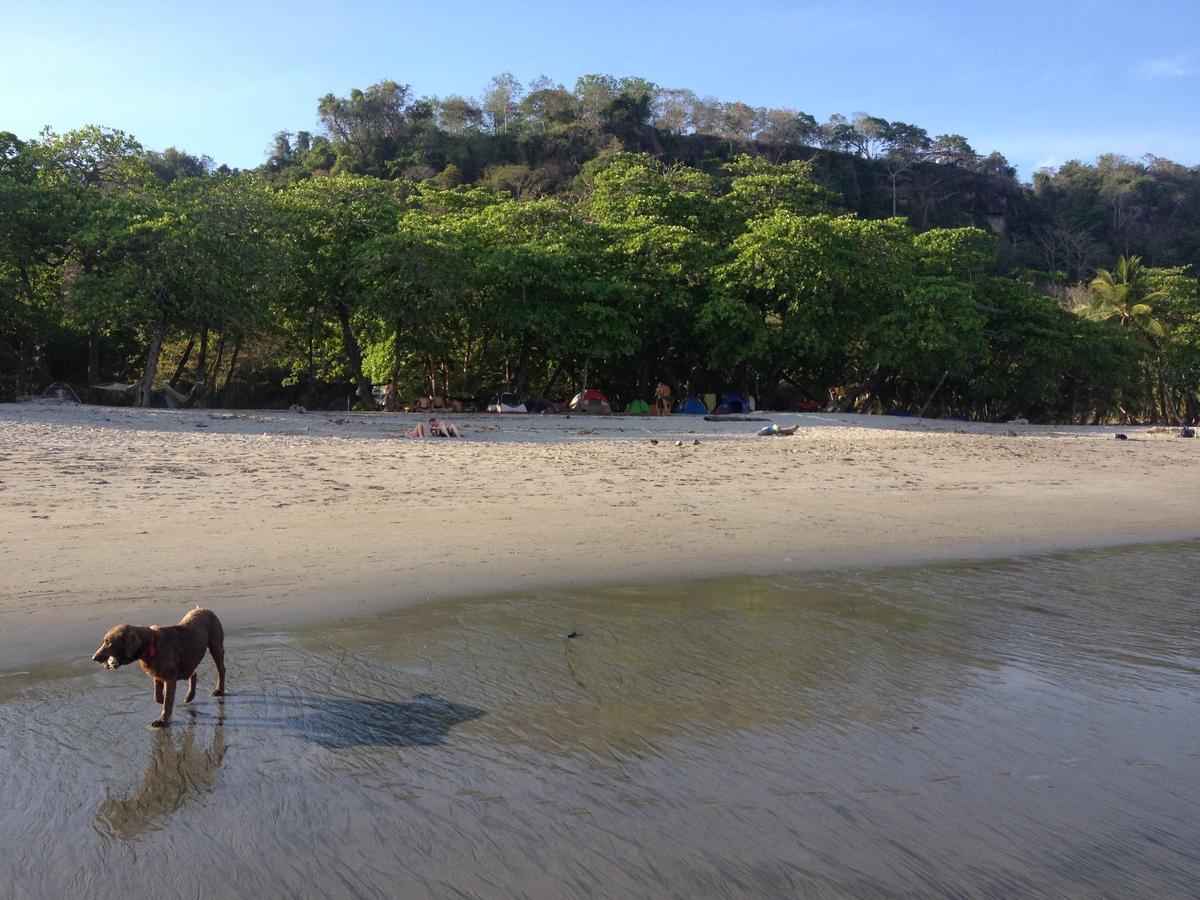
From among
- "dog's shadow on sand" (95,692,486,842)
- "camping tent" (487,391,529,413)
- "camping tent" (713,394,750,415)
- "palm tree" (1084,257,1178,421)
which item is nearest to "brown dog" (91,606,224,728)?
"dog's shadow on sand" (95,692,486,842)

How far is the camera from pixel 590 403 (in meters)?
26.2

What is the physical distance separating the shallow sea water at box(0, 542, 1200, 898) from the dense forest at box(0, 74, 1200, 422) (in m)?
17.6

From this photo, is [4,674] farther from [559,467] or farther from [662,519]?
[559,467]

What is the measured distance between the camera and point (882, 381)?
32469 millimetres

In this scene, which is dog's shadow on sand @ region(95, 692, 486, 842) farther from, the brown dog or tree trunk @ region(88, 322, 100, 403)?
tree trunk @ region(88, 322, 100, 403)

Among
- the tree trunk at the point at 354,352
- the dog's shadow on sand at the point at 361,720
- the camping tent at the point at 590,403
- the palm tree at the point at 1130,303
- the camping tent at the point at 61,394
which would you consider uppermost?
the palm tree at the point at 1130,303

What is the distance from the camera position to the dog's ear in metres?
4.16

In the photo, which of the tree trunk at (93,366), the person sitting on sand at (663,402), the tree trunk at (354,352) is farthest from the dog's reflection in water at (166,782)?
the person sitting on sand at (663,402)

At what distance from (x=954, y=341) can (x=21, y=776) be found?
27.1m

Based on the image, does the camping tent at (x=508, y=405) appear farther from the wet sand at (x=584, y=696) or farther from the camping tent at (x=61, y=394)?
the wet sand at (x=584, y=696)

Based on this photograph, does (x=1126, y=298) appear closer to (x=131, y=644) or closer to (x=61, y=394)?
(x=61, y=394)

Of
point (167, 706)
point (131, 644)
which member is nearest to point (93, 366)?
point (167, 706)

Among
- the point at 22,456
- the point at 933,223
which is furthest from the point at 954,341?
the point at 933,223

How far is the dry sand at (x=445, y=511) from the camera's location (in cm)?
658
